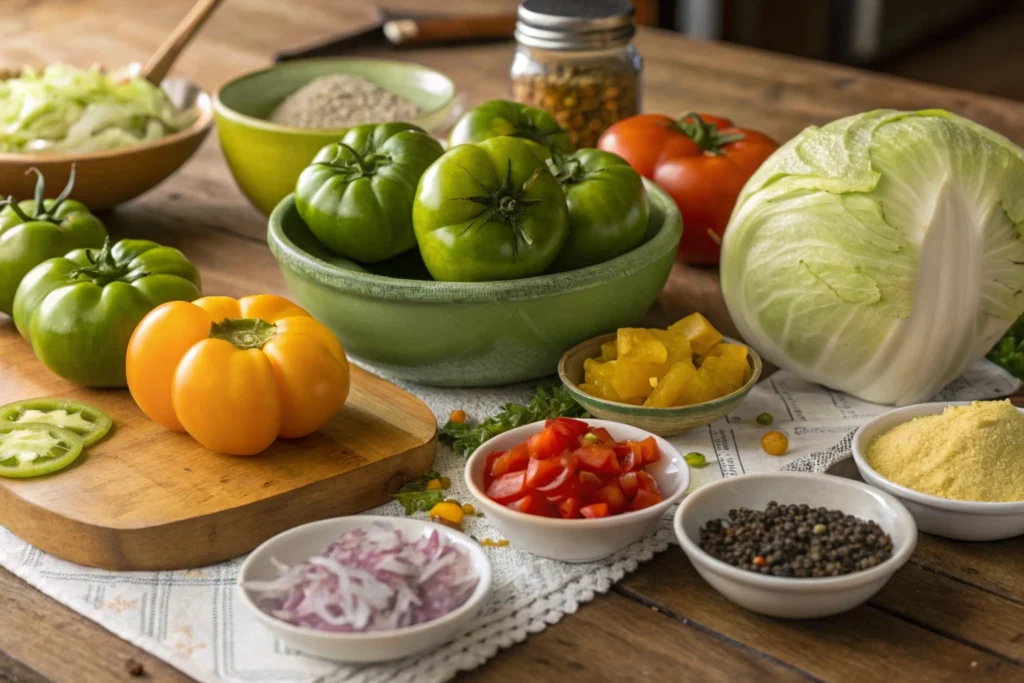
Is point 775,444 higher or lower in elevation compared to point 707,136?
lower

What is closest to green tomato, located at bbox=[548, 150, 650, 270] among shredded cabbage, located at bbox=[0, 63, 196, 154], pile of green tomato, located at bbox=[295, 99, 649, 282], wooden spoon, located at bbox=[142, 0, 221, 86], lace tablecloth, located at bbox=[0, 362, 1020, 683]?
pile of green tomato, located at bbox=[295, 99, 649, 282]

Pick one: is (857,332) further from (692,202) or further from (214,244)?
(214,244)

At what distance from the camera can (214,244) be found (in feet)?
7.98

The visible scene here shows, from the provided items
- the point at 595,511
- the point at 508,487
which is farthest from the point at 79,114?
the point at 595,511

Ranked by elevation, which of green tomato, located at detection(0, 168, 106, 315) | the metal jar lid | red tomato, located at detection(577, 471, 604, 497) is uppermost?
the metal jar lid

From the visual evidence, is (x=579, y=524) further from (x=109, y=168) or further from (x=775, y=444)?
(x=109, y=168)

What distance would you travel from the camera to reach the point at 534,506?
1.42 meters

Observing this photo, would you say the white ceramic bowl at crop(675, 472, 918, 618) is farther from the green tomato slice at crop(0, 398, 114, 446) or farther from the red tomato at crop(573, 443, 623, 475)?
the green tomato slice at crop(0, 398, 114, 446)

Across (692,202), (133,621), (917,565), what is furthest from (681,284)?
(133,621)

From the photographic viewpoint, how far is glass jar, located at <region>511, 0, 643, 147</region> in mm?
2344

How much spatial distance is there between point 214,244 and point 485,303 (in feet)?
3.03

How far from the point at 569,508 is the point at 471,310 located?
1.35 feet

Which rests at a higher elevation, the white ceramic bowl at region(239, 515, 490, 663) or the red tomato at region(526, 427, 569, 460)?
the red tomato at region(526, 427, 569, 460)

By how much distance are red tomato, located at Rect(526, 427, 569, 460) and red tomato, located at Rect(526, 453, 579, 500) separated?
0.11ft
